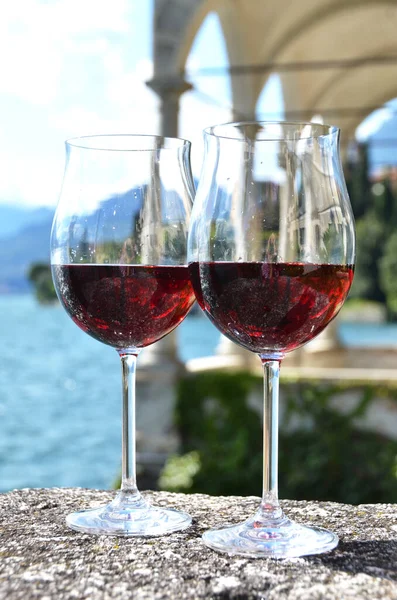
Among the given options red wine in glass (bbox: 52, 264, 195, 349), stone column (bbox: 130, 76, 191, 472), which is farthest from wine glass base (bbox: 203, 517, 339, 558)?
stone column (bbox: 130, 76, 191, 472)

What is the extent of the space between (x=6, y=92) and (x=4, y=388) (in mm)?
33792

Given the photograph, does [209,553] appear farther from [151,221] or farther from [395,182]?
[395,182]

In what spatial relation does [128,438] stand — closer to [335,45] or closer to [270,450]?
[270,450]

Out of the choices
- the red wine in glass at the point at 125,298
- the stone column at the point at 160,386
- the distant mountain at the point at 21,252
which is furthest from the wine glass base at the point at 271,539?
the distant mountain at the point at 21,252

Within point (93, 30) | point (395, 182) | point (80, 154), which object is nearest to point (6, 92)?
point (93, 30)

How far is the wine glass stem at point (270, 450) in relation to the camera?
4.38 ft

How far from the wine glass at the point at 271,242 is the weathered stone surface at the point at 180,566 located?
9cm

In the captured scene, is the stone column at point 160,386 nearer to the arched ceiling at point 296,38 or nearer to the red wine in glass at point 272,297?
the arched ceiling at point 296,38

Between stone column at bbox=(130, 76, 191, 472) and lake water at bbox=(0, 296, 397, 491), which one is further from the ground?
stone column at bbox=(130, 76, 191, 472)

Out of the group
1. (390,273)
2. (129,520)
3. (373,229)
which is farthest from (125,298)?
(390,273)

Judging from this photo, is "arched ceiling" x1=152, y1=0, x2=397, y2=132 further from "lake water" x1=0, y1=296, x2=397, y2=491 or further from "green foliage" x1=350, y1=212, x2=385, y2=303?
"lake water" x1=0, y1=296, x2=397, y2=491

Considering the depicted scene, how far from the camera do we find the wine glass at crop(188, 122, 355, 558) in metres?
1.36

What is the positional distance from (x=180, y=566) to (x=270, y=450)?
233 millimetres

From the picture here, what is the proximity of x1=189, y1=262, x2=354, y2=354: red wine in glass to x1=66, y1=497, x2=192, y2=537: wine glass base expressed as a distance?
287mm
